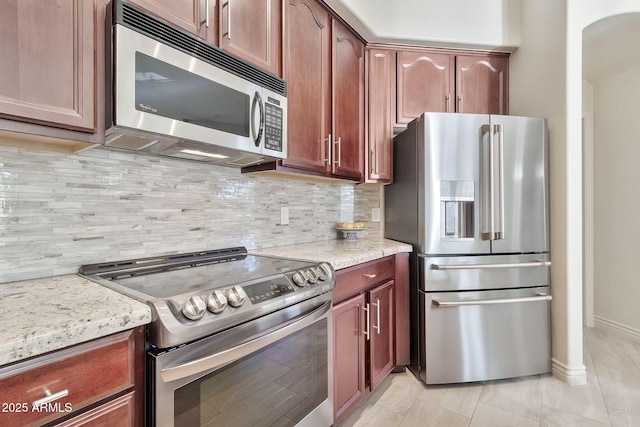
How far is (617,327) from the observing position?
2.76 meters

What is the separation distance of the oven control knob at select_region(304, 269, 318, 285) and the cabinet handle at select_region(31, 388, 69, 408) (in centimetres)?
79

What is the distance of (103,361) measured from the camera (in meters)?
0.71

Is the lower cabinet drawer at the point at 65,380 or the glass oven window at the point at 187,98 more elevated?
the glass oven window at the point at 187,98

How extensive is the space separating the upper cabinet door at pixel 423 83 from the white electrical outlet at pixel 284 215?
3.72ft

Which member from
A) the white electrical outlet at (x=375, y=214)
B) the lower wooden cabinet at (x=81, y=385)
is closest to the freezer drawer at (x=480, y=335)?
the white electrical outlet at (x=375, y=214)

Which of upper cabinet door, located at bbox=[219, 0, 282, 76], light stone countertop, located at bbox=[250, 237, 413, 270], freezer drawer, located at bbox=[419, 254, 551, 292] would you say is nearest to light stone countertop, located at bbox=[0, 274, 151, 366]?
light stone countertop, located at bbox=[250, 237, 413, 270]

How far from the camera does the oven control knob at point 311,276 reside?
1.26 meters

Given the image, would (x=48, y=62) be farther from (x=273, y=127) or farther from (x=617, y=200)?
(x=617, y=200)

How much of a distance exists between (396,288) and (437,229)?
47 cm

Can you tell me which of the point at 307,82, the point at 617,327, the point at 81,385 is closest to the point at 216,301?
the point at 81,385

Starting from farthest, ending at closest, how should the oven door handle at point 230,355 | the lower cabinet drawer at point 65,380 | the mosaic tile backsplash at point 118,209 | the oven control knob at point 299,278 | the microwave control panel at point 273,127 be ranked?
the microwave control panel at point 273,127 < the oven control knob at point 299,278 < the mosaic tile backsplash at point 118,209 < the oven door handle at point 230,355 < the lower cabinet drawer at point 65,380

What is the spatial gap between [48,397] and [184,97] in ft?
3.12

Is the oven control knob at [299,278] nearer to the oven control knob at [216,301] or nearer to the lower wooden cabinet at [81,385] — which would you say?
the oven control knob at [216,301]

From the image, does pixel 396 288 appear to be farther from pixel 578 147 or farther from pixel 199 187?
pixel 578 147
